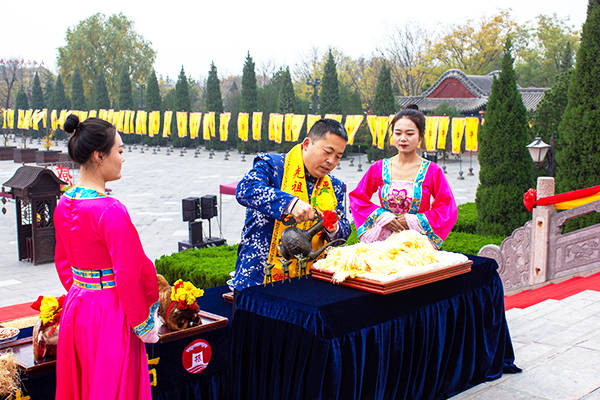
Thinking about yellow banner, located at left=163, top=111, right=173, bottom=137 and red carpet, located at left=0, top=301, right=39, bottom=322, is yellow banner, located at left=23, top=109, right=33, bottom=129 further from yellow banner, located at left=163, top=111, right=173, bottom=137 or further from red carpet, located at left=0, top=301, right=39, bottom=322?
red carpet, located at left=0, top=301, right=39, bottom=322

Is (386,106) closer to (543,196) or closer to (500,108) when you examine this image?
(500,108)

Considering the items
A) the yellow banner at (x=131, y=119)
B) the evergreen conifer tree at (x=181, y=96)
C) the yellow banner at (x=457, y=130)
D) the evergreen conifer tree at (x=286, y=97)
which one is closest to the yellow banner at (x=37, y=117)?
the yellow banner at (x=131, y=119)

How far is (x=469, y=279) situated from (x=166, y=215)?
12.1 metres

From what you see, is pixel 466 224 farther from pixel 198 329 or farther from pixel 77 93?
pixel 77 93

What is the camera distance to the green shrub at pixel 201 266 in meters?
6.23

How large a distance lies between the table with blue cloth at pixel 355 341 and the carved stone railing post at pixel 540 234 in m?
3.65

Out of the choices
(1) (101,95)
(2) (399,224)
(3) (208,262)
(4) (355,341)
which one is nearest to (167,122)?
(1) (101,95)

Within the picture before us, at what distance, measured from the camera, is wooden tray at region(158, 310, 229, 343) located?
296 cm

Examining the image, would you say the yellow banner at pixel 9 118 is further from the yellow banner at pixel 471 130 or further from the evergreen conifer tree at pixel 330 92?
the yellow banner at pixel 471 130

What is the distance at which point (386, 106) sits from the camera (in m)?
29.2

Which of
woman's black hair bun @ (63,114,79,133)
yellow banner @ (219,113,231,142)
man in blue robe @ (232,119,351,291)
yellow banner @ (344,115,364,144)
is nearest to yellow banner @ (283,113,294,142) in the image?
yellow banner @ (344,115,364,144)

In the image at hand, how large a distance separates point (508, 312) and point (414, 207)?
209 cm

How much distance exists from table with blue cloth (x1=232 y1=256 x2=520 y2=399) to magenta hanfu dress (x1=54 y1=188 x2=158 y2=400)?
2.00ft

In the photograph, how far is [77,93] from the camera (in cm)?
4834
